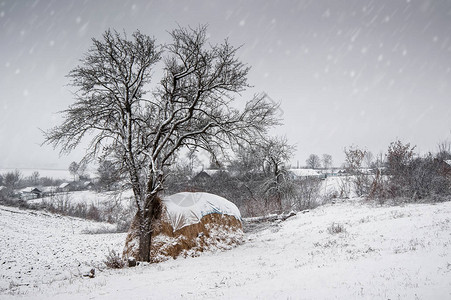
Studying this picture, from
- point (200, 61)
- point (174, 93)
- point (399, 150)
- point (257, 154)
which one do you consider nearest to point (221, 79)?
point (200, 61)

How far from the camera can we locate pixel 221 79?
381 inches

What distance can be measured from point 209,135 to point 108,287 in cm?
674

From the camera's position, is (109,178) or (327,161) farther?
(327,161)

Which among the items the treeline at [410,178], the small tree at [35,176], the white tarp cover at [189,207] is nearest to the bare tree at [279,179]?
the treeline at [410,178]

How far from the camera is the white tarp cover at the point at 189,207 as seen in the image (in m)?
10.2

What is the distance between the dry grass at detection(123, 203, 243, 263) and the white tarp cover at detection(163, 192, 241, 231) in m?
0.21

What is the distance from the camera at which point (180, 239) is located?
9945 mm

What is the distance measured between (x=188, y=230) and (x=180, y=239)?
19.3 inches

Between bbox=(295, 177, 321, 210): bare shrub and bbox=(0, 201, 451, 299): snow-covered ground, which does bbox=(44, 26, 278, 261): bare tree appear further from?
bbox=(295, 177, 321, 210): bare shrub

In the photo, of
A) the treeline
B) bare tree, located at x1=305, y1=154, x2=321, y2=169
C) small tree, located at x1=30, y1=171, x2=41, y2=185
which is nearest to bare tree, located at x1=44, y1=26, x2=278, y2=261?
the treeline

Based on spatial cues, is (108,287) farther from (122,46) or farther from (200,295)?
(122,46)

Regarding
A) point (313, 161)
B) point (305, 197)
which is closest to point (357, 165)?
point (305, 197)

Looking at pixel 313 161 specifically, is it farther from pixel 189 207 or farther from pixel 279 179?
pixel 189 207

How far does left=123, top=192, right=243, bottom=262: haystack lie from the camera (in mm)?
9711
